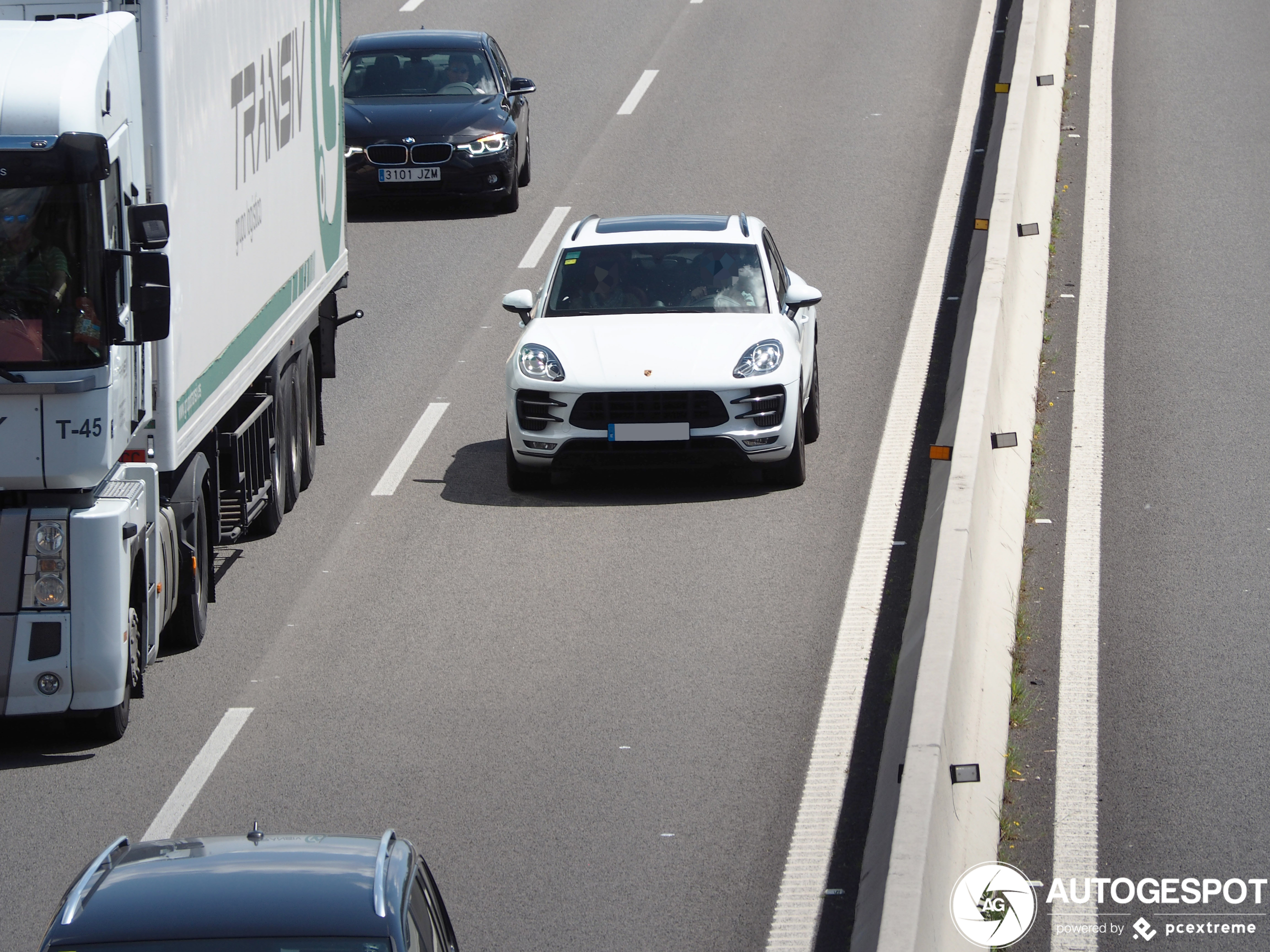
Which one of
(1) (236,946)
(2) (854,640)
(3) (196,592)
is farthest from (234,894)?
(2) (854,640)

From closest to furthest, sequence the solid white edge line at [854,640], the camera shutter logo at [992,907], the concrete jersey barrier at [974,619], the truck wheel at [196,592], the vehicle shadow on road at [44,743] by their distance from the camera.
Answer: the concrete jersey barrier at [974,619] < the camera shutter logo at [992,907] < the solid white edge line at [854,640] < the vehicle shadow on road at [44,743] < the truck wheel at [196,592]

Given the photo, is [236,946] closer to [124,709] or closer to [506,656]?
[124,709]

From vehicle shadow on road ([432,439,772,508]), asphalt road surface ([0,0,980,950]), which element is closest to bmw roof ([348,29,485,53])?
asphalt road surface ([0,0,980,950])

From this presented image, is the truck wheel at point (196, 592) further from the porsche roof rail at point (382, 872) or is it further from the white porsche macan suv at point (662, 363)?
the porsche roof rail at point (382, 872)

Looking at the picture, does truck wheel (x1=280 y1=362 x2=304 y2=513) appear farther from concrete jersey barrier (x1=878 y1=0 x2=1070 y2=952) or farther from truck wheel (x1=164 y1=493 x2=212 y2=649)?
concrete jersey barrier (x1=878 y1=0 x2=1070 y2=952)

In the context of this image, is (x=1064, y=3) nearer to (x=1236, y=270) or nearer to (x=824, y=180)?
(x=824, y=180)

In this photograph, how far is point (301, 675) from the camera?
9875mm

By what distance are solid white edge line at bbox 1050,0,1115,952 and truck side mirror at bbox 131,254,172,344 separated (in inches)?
171

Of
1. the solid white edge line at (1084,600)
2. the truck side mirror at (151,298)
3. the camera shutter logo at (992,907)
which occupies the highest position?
the truck side mirror at (151,298)

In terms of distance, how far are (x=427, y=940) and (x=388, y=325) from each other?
13.1 meters

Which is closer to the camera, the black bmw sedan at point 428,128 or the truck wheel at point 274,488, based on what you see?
the truck wheel at point 274,488

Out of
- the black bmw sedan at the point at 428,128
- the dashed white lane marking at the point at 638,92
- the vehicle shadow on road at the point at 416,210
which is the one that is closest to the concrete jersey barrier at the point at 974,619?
the black bmw sedan at the point at 428,128

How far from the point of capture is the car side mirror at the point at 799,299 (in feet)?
45.0

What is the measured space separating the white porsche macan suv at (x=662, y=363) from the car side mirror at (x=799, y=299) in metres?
0.01
